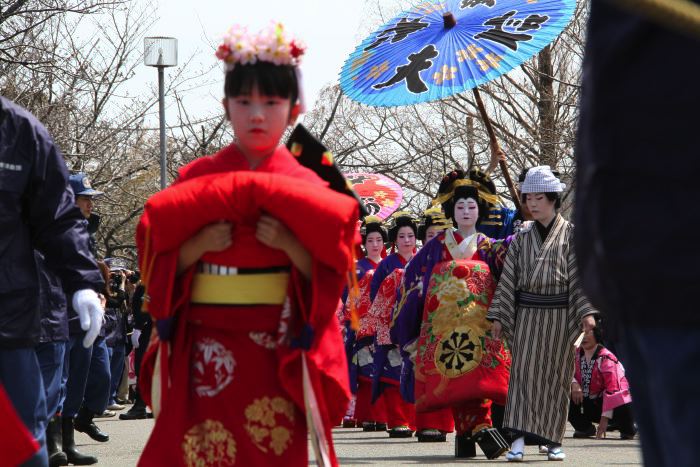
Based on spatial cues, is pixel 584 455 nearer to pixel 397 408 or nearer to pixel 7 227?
pixel 397 408

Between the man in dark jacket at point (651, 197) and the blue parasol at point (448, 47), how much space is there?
7.17 m

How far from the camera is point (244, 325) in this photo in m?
4.48

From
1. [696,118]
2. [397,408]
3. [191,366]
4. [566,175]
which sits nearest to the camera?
[696,118]

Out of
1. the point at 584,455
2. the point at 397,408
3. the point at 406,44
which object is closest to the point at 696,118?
the point at 406,44

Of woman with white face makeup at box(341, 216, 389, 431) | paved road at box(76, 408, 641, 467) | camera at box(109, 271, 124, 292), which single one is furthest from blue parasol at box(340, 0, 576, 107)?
camera at box(109, 271, 124, 292)

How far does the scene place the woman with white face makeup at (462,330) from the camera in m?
10.1

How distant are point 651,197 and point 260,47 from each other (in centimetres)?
278

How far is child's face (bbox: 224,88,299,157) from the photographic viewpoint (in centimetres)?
465

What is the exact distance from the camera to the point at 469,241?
1037cm

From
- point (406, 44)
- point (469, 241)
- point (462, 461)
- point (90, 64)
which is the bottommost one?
point (462, 461)

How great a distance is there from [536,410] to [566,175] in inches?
450

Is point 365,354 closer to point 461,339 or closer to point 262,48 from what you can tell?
point 461,339

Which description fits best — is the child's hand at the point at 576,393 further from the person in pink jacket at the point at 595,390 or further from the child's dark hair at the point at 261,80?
the child's dark hair at the point at 261,80

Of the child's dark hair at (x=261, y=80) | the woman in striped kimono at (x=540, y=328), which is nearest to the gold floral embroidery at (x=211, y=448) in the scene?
the child's dark hair at (x=261, y=80)
